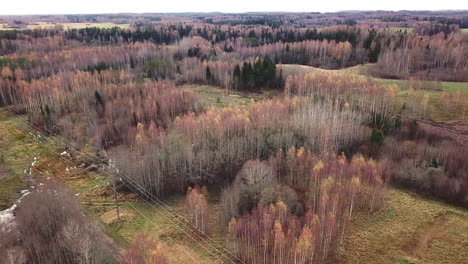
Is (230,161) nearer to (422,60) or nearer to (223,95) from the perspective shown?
(223,95)

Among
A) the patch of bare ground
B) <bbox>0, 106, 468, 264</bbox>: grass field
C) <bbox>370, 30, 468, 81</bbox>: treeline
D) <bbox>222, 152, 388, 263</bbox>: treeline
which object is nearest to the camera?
<bbox>222, 152, 388, 263</bbox>: treeline

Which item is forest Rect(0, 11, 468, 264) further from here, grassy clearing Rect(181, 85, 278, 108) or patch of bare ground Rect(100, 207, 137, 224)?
grassy clearing Rect(181, 85, 278, 108)

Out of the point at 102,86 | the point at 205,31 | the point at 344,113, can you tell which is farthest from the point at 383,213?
the point at 205,31

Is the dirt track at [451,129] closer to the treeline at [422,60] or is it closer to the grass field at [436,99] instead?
the grass field at [436,99]

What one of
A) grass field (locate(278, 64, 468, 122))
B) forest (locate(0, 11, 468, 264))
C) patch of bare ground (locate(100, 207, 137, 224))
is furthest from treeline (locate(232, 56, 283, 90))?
patch of bare ground (locate(100, 207, 137, 224))

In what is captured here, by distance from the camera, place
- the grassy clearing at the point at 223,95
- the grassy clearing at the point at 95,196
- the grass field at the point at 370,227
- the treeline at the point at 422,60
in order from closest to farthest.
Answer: the grass field at the point at 370,227 → the grassy clearing at the point at 95,196 → the grassy clearing at the point at 223,95 → the treeline at the point at 422,60

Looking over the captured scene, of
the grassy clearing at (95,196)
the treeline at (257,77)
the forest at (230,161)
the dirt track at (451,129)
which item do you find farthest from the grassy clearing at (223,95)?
the dirt track at (451,129)

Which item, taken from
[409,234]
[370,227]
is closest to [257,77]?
[370,227]
